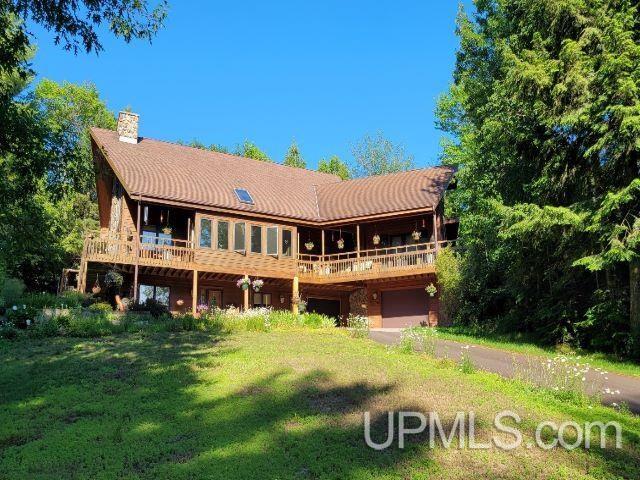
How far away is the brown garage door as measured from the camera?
2652 centimetres

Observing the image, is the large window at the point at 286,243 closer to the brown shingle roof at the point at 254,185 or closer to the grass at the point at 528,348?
the brown shingle roof at the point at 254,185

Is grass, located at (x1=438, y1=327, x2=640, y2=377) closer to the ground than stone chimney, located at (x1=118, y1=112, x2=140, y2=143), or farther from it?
closer to the ground

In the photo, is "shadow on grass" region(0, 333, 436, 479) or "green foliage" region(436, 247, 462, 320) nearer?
"shadow on grass" region(0, 333, 436, 479)

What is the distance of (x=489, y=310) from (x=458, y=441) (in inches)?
624

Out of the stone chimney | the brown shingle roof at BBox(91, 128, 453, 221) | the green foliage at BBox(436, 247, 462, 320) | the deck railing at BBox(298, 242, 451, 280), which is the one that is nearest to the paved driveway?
the green foliage at BBox(436, 247, 462, 320)

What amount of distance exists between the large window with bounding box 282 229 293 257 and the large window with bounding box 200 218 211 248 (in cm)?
364

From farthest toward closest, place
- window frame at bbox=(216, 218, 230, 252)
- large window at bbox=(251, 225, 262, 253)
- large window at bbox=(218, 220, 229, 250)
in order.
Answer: large window at bbox=(251, 225, 262, 253) → large window at bbox=(218, 220, 229, 250) → window frame at bbox=(216, 218, 230, 252)

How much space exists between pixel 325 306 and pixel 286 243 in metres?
4.11

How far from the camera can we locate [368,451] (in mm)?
6953

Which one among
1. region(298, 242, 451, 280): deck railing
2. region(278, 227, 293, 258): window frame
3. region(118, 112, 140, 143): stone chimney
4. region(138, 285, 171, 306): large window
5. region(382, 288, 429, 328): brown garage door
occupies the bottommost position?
region(382, 288, 429, 328): brown garage door

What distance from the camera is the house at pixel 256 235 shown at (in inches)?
946

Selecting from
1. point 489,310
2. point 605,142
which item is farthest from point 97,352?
point 489,310

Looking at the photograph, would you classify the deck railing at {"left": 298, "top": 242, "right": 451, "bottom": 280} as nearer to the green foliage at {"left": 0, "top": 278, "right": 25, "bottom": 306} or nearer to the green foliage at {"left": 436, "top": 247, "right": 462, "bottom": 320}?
the green foliage at {"left": 436, "top": 247, "right": 462, "bottom": 320}

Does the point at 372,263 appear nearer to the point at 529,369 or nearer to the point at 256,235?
the point at 256,235
